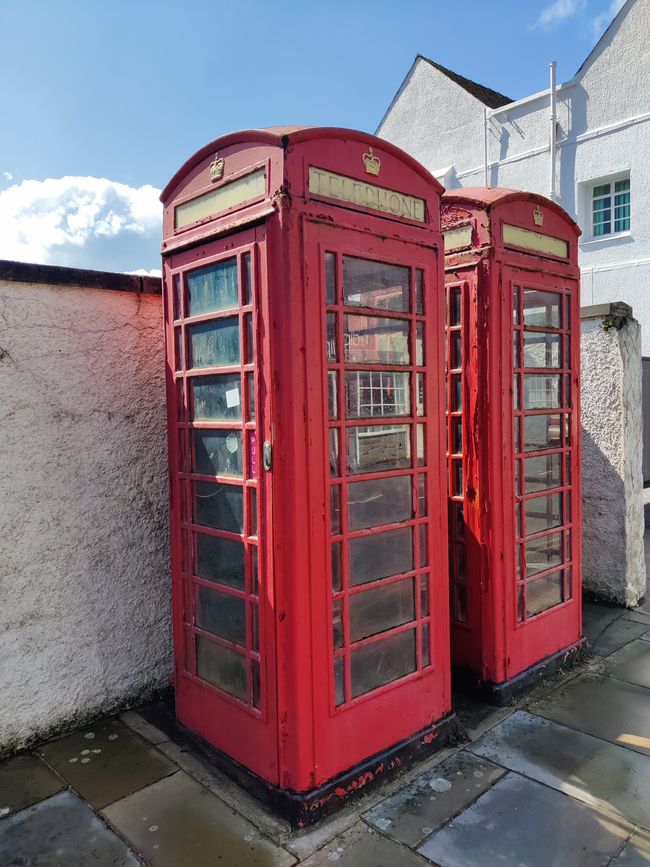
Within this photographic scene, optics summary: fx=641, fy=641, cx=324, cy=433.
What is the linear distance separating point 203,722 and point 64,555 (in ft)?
3.81

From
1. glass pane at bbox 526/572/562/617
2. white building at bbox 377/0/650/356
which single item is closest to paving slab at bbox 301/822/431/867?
glass pane at bbox 526/572/562/617

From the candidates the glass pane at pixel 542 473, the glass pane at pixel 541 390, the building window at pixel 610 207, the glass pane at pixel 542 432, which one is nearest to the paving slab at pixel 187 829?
the glass pane at pixel 542 473

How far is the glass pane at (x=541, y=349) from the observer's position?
3992 mm

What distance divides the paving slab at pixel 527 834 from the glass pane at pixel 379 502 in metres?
1.31

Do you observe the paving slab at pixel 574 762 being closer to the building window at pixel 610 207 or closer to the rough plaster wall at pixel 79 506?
the rough plaster wall at pixel 79 506

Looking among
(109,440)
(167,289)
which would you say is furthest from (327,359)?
(109,440)

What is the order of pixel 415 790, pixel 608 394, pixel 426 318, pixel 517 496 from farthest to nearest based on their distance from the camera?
pixel 608 394
pixel 517 496
pixel 426 318
pixel 415 790

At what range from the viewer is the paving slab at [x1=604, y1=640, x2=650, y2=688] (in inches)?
163

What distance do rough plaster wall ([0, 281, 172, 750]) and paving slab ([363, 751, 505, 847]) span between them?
1.68 meters

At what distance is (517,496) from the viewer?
3857mm

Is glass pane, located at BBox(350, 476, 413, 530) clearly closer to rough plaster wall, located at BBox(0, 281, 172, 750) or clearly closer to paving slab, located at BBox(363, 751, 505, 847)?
paving slab, located at BBox(363, 751, 505, 847)

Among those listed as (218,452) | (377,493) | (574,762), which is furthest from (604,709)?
(218,452)

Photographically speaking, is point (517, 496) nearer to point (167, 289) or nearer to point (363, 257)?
point (363, 257)

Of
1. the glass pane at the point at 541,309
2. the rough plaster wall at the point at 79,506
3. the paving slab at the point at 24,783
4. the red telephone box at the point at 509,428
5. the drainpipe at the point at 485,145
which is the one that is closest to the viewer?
the paving slab at the point at 24,783
